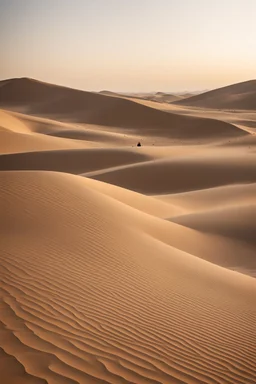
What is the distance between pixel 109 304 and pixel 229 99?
279 feet

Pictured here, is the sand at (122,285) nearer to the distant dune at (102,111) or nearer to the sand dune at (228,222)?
the sand dune at (228,222)

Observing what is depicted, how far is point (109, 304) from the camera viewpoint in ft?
17.8

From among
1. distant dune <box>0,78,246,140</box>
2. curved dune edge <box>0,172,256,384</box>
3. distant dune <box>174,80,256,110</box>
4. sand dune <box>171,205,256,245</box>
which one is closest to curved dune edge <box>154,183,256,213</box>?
sand dune <box>171,205,256,245</box>

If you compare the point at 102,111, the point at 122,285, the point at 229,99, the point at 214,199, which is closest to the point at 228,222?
the point at 214,199

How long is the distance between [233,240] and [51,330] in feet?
25.3

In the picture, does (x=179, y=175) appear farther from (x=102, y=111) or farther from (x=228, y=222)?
(x=102, y=111)

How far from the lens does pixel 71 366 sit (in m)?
3.81

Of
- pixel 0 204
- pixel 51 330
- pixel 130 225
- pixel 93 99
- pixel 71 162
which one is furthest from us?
pixel 93 99

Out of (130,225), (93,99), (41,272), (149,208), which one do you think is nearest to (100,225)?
(130,225)

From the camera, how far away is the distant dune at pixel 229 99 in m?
79.3

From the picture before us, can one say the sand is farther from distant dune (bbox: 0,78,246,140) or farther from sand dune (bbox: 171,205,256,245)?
distant dune (bbox: 0,78,246,140)

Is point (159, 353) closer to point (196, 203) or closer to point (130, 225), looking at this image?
point (130, 225)

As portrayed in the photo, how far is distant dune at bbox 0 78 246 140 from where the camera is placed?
4184cm

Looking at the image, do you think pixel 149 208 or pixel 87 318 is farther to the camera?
pixel 149 208
